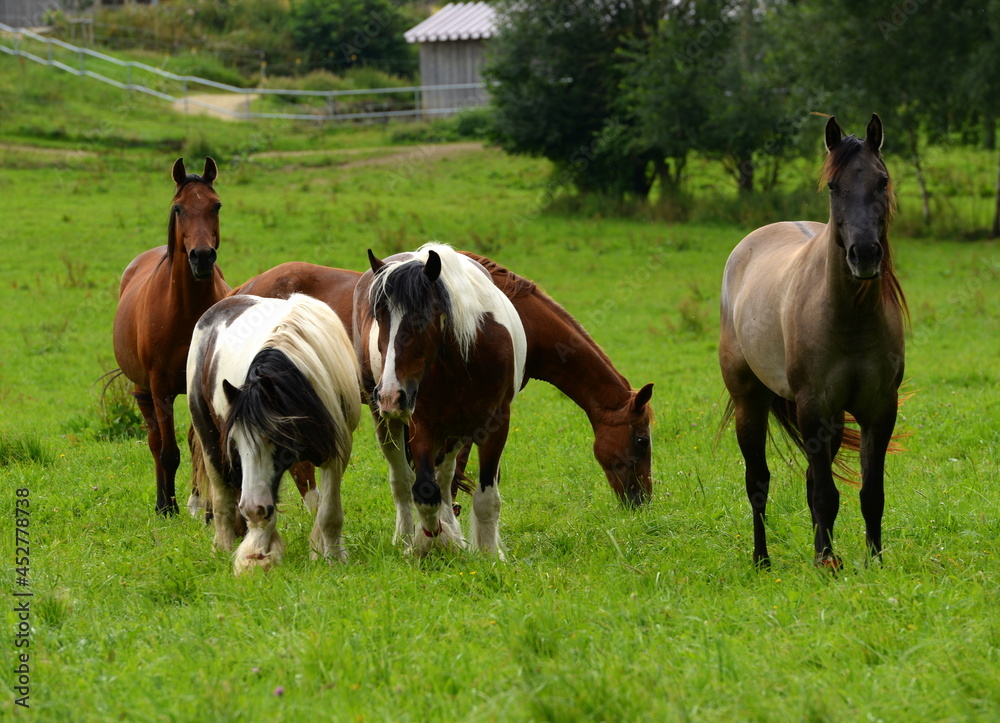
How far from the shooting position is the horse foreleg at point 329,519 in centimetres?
520

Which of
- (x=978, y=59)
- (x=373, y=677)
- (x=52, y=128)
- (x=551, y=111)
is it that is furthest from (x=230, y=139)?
(x=373, y=677)

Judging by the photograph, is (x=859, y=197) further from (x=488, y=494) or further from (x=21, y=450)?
(x=21, y=450)

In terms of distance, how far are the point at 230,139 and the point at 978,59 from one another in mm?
17888

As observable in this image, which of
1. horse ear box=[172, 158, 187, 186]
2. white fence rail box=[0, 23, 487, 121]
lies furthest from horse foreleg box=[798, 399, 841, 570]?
white fence rail box=[0, 23, 487, 121]

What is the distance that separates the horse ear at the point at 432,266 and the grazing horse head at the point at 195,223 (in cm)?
220

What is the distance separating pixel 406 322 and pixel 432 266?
32 centimetres

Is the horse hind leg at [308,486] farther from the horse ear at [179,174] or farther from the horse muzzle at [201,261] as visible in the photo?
the horse ear at [179,174]

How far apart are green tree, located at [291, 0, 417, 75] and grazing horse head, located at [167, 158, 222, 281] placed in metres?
32.5

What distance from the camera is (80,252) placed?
1688cm

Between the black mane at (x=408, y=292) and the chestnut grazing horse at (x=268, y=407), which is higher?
the black mane at (x=408, y=292)

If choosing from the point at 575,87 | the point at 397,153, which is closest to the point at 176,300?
the point at 575,87

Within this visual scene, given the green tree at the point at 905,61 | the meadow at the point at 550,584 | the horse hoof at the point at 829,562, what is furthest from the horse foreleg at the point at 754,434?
the green tree at the point at 905,61

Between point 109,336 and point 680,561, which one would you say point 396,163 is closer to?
point 109,336

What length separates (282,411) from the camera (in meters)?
4.78
